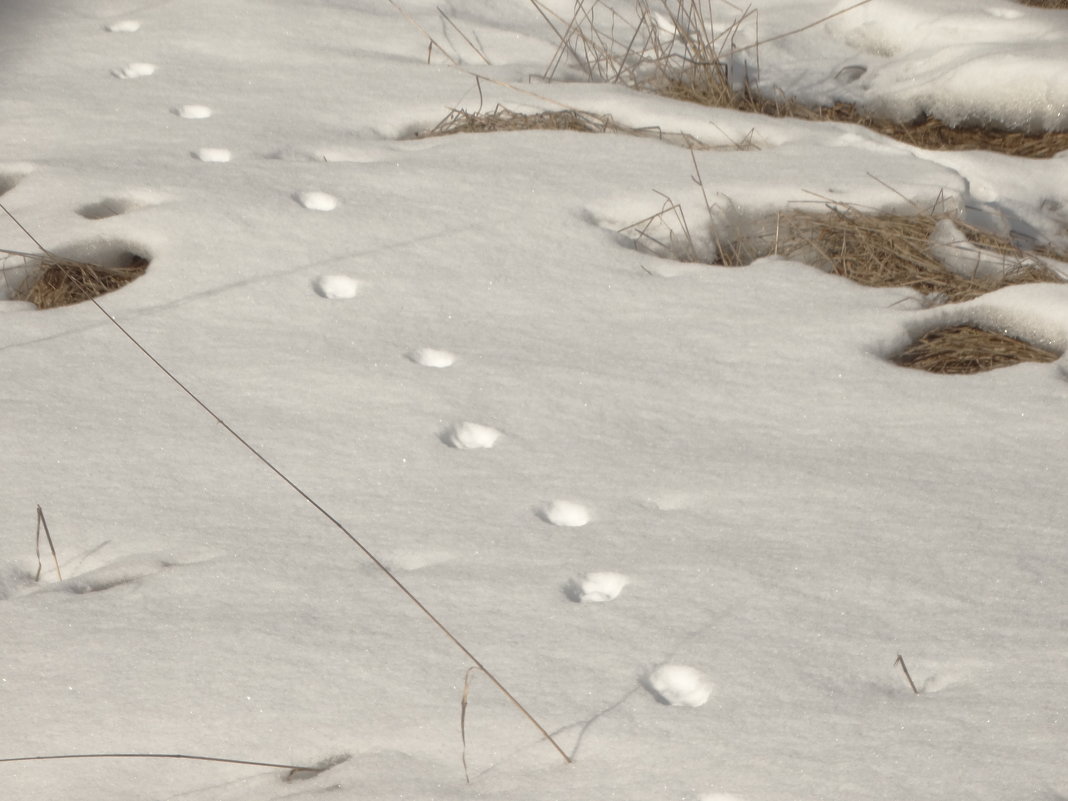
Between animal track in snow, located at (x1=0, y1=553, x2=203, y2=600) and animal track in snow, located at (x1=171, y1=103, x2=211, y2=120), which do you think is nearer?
animal track in snow, located at (x1=0, y1=553, x2=203, y2=600)

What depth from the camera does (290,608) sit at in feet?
5.72

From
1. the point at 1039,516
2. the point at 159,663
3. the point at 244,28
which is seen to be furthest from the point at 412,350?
the point at 244,28

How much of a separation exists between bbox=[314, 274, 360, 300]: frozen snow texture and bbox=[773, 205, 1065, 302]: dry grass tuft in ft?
3.30

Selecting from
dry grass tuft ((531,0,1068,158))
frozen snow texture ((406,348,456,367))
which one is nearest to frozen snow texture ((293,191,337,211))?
frozen snow texture ((406,348,456,367))

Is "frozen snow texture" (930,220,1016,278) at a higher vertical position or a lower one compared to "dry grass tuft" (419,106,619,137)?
lower

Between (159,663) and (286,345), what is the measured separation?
924mm

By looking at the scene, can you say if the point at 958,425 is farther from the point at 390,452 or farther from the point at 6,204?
the point at 6,204

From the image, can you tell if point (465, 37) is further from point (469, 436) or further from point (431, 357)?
point (469, 436)

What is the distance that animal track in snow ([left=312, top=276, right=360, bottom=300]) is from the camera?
8.65ft

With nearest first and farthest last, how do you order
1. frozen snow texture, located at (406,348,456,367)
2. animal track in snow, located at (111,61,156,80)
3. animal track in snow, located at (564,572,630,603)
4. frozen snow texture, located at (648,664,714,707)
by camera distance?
frozen snow texture, located at (648,664,714,707) → animal track in snow, located at (564,572,630,603) → frozen snow texture, located at (406,348,456,367) → animal track in snow, located at (111,61,156,80)

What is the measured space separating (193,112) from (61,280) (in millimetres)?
946

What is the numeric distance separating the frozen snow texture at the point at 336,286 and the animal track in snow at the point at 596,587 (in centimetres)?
107

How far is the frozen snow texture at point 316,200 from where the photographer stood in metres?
2.96

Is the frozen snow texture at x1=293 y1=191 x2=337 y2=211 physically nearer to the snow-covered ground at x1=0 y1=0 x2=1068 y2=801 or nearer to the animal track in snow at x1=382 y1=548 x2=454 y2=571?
the snow-covered ground at x1=0 y1=0 x2=1068 y2=801
